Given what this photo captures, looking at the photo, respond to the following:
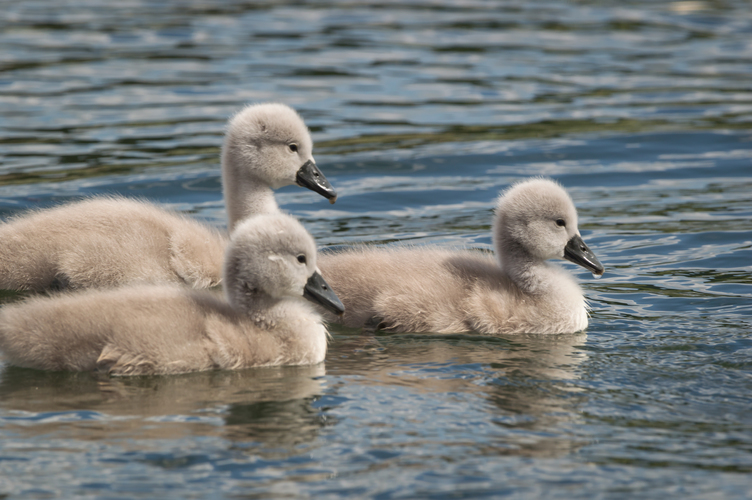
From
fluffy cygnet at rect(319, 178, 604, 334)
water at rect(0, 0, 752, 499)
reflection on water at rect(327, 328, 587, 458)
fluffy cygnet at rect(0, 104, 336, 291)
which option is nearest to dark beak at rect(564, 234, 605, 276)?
fluffy cygnet at rect(319, 178, 604, 334)

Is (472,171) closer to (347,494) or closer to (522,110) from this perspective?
(522,110)

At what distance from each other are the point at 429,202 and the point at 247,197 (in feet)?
10.4

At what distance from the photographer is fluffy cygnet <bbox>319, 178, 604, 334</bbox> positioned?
270 inches

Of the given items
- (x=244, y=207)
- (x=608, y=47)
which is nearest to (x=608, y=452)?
(x=244, y=207)

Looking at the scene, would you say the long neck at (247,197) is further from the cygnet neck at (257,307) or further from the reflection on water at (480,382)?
the cygnet neck at (257,307)

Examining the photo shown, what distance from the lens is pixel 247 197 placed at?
8023mm

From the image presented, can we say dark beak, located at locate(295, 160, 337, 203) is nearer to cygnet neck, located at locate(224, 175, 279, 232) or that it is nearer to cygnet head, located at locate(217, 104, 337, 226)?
cygnet head, located at locate(217, 104, 337, 226)

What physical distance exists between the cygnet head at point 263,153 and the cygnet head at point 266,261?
69.3 inches

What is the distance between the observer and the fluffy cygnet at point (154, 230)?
23.7 ft

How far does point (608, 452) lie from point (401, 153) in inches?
308

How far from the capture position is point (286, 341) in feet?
20.2

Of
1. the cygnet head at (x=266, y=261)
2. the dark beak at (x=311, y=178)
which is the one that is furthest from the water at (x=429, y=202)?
the dark beak at (x=311, y=178)

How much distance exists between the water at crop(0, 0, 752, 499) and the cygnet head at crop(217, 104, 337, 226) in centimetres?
125

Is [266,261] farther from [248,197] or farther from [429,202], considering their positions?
[429,202]
